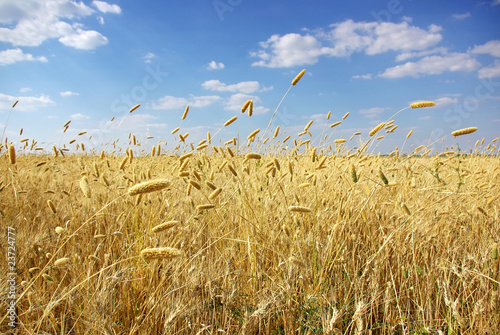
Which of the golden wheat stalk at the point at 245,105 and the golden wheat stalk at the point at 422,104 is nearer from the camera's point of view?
the golden wheat stalk at the point at 422,104

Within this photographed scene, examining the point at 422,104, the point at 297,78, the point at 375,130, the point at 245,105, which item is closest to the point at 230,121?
the point at 245,105

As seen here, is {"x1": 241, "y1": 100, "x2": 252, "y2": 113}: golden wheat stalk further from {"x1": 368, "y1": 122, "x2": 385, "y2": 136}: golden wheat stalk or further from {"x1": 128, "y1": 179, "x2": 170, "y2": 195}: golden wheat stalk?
{"x1": 128, "y1": 179, "x2": 170, "y2": 195}: golden wheat stalk

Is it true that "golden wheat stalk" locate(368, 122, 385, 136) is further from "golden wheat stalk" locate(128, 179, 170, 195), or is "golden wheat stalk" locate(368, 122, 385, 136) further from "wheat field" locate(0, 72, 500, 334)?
"golden wheat stalk" locate(128, 179, 170, 195)

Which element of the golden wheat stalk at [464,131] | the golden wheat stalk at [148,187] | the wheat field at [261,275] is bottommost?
the wheat field at [261,275]

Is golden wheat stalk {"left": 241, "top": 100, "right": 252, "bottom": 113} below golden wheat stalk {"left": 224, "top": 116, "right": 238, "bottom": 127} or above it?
above

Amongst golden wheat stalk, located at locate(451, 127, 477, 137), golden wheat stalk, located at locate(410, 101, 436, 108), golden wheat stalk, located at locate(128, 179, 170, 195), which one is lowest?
golden wheat stalk, located at locate(128, 179, 170, 195)

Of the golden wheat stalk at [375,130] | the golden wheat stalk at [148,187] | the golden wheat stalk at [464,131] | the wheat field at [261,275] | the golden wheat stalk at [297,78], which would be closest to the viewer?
the golden wheat stalk at [148,187]

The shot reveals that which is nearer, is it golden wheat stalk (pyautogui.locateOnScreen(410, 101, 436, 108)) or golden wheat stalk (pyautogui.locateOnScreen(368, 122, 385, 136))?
golden wheat stalk (pyautogui.locateOnScreen(410, 101, 436, 108))

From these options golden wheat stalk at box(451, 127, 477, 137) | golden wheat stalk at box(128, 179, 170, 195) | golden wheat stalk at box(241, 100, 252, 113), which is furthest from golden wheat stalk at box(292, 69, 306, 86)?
golden wheat stalk at box(128, 179, 170, 195)

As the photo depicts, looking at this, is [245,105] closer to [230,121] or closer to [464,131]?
[230,121]

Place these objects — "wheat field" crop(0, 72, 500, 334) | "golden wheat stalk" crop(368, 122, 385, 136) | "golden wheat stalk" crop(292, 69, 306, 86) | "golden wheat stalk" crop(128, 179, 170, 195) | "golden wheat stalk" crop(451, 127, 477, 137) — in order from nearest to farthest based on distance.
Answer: "golden wheat stalk" crop(128, 179, 170, 195) < "wheat field" crop(0, 72, 500, 334) < "golden wheat stalk" crop(451, 127, 477, 137) < "golden wheat stalk" crop(368, 122, 385, 136) < "golden wheat stalk" crop(292, 69, 306, 86)

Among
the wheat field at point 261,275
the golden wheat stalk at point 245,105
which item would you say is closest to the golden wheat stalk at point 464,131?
the wheat field at point 261,275

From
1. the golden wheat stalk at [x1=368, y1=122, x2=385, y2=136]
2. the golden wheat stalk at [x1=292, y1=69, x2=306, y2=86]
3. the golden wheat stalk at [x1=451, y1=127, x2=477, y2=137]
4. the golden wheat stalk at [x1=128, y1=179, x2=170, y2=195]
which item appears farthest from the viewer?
the golden wheat stalk at [x1=292, y1=69, x2=306, y2=86]

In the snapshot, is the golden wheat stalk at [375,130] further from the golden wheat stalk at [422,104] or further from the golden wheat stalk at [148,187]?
the golden wheat stalk at [148,187]
